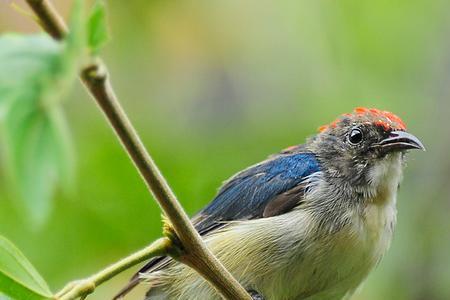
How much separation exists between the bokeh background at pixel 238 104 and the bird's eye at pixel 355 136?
121 cm

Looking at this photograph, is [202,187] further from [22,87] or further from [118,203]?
[22,87]

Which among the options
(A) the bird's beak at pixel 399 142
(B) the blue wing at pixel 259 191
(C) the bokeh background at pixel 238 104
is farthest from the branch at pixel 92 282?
(C) the bokeh background at pixel 238 104

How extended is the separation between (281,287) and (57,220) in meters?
1.69

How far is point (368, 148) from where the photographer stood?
194 inches

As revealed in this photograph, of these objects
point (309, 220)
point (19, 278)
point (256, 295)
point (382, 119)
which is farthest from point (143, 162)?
point (382, 119)

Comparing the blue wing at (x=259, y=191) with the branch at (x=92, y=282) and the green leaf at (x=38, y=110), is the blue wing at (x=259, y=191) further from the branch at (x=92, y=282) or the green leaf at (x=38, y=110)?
the green leaf at (x=38, y=110)

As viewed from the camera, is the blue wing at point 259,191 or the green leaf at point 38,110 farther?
the blue wing at point 259,191

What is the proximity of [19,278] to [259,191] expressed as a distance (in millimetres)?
2673

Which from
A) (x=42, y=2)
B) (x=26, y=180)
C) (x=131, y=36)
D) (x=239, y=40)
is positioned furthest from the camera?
(x=239, y=40)

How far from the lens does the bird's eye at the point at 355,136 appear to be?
500 cm

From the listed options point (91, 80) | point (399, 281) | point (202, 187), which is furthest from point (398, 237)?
point (91, 80)

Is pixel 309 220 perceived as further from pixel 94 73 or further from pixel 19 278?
pixel 94 73

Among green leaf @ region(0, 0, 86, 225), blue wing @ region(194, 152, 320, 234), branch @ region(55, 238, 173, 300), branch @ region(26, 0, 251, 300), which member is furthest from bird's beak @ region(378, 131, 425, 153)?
green leaf @ region(0, 0, 86, 225)

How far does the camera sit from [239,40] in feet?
27.7
